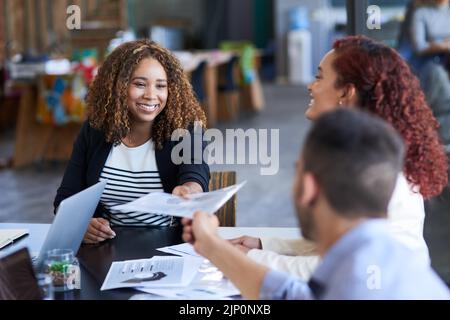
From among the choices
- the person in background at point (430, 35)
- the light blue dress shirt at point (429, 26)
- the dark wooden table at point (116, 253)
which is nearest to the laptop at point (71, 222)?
the dark wooden table at point (116, 253)

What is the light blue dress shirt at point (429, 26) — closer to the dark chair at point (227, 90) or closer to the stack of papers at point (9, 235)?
the stack of papers at point (9, 235)

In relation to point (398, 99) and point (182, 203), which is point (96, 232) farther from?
point (398, 99)

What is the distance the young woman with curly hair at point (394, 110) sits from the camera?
1.85m

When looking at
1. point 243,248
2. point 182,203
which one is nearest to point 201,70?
point 243,248

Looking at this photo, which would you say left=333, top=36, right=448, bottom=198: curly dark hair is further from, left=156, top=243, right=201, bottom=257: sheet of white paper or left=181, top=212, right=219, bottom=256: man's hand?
left=156, top=243, right=201, bottom=257: sheet of white paper

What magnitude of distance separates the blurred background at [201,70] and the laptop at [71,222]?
133 cm

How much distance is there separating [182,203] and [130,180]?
831mm

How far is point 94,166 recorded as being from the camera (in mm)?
2654

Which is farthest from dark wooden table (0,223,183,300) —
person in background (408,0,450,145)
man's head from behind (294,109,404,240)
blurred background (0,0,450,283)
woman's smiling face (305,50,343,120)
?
person in background (408,0,450,145)

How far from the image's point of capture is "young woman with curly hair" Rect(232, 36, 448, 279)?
1851mm
